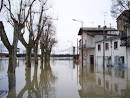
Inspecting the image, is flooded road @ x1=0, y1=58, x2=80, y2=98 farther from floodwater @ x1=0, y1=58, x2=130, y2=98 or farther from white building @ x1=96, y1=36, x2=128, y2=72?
white building @ x1=96, y1=36, x2=128, y2=72

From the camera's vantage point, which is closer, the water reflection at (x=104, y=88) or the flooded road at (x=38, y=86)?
the water reflection at (x=104, y=88)

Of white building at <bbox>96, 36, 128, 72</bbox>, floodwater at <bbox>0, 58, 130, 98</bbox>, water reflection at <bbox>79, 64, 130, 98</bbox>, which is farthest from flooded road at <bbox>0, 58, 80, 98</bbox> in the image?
white building at <bbox>96, 36, 128, 72</bbox>

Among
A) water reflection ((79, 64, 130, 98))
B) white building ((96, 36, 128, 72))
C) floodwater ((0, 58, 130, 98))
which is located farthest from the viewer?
white building ((96, 36, 128, 72))

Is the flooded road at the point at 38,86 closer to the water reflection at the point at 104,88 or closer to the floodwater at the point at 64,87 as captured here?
the floodwater at the point at 64,87

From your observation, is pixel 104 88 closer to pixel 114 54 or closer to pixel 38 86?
pixel 38 86

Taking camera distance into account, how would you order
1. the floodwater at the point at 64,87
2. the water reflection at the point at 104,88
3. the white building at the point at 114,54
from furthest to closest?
the white building at the point at 114,54 < the floodwater at the point at 64,87 < the water reflection at the point at 104,88

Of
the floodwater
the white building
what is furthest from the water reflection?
the white building

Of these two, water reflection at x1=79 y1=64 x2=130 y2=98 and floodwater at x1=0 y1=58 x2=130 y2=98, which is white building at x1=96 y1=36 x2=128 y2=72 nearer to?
floodwater at x1=0 y1=58 x2=130 y2=98

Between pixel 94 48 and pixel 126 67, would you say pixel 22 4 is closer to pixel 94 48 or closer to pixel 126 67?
pixel 126 67

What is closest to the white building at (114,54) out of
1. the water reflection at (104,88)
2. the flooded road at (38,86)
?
the flooded road at (38,86)

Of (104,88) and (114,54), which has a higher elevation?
(114,54)

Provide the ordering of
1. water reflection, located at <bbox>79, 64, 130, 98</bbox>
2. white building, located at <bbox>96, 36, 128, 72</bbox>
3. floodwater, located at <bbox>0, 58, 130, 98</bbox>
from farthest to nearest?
white building, located at <bbox>96, 36, 128, 72</bbox>, floodwater, located at <bbox>0, 58, 130, 98</bbox>, water reflection, located at <bbox>79, 64, 130, 98</bbox>

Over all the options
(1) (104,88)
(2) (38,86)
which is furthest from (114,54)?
(1) (104,88)

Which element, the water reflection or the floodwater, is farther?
the floodwater
